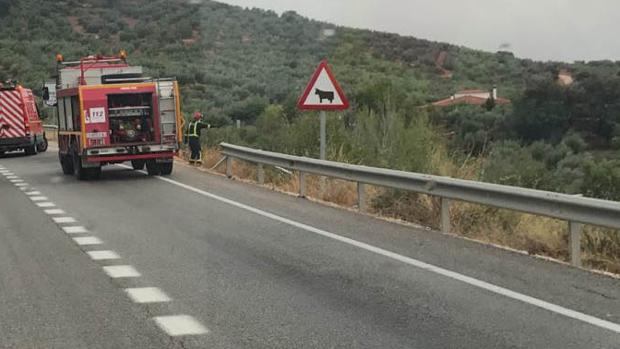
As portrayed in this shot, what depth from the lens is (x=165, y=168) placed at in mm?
21328

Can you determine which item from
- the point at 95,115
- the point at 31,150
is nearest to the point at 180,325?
Answer: the point at 95,115

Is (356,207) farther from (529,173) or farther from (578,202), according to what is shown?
(578,202)

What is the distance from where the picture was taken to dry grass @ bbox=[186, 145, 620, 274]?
32.8 feet

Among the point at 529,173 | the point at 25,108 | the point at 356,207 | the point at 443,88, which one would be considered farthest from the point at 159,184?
the point at 443,88

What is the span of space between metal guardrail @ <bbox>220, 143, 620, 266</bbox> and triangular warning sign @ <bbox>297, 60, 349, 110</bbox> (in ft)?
3.52

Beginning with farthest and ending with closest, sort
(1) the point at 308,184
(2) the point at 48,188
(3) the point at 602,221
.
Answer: (2) the point at 48,188, (1) the point at 308,184, (3) the point at 602,221

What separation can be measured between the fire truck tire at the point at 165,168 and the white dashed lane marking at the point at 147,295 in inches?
525

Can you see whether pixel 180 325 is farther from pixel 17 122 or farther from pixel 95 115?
pixel 17 122

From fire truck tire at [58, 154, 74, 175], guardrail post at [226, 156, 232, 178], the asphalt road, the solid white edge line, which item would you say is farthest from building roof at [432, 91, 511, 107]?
the asphalt road

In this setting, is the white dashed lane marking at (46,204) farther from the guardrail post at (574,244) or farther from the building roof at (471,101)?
the building roof at (471,101)

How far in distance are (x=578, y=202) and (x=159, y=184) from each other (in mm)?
11550

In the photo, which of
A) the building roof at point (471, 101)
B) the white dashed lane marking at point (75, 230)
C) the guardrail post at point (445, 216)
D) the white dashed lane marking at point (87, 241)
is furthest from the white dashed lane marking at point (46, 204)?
the building roof at point (471, 101)

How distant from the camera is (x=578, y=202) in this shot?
30.1 ft

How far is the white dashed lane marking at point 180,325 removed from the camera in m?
6.45
